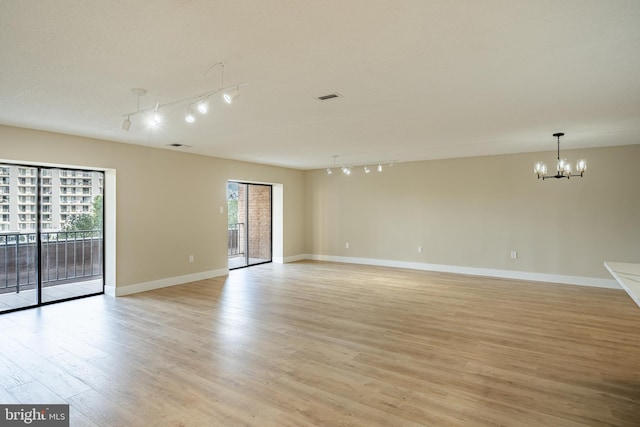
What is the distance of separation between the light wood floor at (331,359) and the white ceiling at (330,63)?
95.2 inches

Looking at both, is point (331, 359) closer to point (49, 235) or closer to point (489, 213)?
point (49, 235)

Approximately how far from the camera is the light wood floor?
7.67ft

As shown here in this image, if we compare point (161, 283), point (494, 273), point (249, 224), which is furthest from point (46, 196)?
point (494, 273)

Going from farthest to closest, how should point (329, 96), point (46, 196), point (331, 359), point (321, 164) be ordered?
1. point (321, 164)
2. point (46, 196)
3. point (329, 96)
4. point (331, 359)

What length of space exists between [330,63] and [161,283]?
16.5 ft

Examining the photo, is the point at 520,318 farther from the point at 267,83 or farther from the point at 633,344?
the point at 267,83

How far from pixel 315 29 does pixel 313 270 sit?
6061mm

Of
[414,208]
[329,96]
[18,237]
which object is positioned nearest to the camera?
[329,96]

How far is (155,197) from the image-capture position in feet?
19.5

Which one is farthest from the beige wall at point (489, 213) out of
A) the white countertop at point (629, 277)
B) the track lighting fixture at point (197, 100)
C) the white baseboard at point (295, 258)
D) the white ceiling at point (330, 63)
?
the track lighting fixture at point (197, 100)

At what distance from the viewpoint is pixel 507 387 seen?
8.66ft

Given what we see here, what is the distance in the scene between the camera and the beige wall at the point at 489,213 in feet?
19.4

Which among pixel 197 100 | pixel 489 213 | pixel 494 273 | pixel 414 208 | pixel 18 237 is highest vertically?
pixel 197 100

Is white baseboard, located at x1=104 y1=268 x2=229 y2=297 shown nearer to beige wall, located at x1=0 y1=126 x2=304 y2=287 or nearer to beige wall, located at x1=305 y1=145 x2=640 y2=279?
beige wall, located at x1=0 y1=126 x2=304 y2=287
